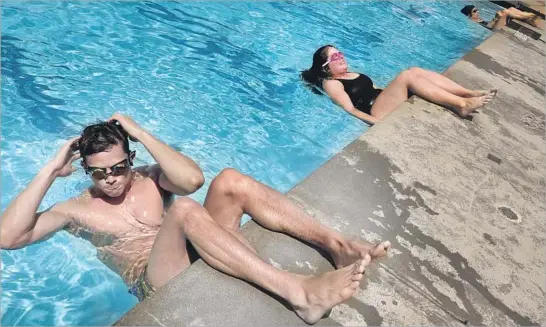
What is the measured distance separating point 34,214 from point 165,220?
0.97 metres

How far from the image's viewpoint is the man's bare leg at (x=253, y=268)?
2.55m

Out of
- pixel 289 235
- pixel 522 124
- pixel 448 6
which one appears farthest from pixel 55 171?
pixel 448 6

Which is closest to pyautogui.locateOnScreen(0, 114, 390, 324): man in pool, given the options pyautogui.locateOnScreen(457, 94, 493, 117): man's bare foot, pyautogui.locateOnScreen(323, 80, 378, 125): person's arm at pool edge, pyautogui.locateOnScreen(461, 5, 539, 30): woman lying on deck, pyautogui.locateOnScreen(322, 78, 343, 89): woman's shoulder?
pyautogui.locateOnScreen(457, 94, 493, 117): man's bare foot

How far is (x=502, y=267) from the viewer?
136 inches

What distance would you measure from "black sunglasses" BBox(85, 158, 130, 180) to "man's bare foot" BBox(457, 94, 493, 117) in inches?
153

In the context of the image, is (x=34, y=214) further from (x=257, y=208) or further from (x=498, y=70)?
(x=498, y=70)

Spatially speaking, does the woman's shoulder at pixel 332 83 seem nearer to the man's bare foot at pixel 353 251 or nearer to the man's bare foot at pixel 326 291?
the man's bare foot at pixel 353 251

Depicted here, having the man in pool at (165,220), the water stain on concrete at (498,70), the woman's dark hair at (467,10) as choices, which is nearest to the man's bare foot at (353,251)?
the man in pool at (165,220)

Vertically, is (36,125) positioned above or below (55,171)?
below

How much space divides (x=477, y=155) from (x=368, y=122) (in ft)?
5.24

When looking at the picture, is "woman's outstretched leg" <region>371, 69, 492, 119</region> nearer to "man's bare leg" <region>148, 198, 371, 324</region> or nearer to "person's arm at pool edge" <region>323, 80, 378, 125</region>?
"person's arm at pool edge" <region>323, 80, 378, 125</region>

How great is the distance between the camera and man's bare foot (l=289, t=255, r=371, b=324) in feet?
8.30

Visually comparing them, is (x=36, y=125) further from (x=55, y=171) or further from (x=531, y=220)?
(x=531, y=220)

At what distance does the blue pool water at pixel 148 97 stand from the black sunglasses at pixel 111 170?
1.05 metres
